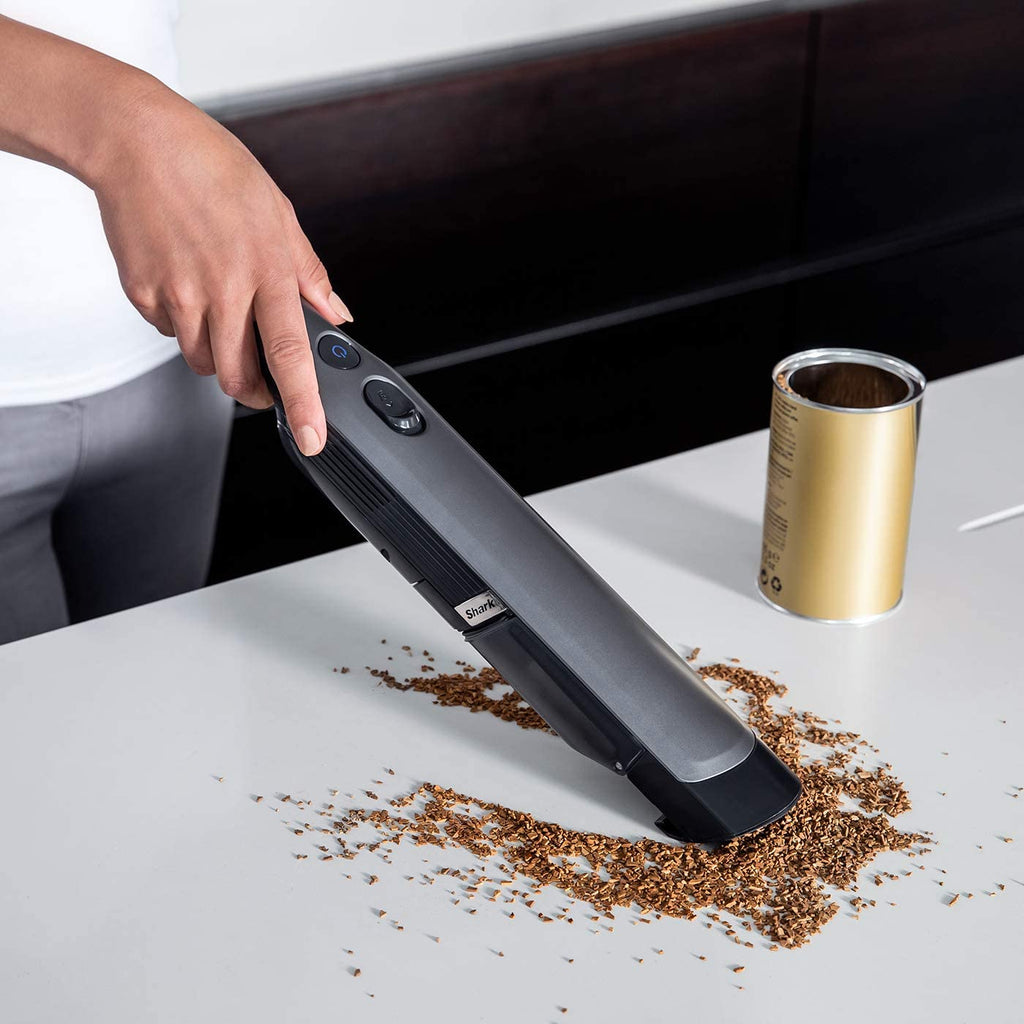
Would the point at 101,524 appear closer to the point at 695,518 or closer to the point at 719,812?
the point at 695,518

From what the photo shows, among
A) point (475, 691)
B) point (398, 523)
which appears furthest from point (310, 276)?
point (475, 691)

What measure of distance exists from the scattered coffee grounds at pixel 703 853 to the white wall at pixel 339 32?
45.5 inches

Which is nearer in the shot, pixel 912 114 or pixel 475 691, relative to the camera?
pixel 475 691

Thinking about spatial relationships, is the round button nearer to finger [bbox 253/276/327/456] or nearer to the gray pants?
finger [bbox 253/276/327/456]

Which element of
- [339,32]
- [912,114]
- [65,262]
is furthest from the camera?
[912,114]

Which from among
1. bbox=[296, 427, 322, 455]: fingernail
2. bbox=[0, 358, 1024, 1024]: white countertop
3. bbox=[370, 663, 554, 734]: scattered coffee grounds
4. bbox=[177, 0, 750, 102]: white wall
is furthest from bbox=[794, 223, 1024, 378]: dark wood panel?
bbox=[296, 427, 322, 455]: fingernail

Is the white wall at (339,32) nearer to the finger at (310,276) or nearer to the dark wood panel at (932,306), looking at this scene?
the dark wood panel at (932,306)

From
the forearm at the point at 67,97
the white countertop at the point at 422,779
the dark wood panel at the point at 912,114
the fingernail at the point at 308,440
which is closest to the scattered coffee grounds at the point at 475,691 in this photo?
the white countertop at the point at 422,779

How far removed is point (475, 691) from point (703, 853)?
7.1 inches

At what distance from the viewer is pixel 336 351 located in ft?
2.36

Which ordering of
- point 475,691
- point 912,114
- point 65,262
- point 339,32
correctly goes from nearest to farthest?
point 475,691 → point 65,262 → point 339,32 → point 912,114

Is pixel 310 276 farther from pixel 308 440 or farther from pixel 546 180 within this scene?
pixel 546 180

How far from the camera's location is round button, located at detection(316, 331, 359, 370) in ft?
2.34

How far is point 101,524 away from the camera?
110 centimetres
